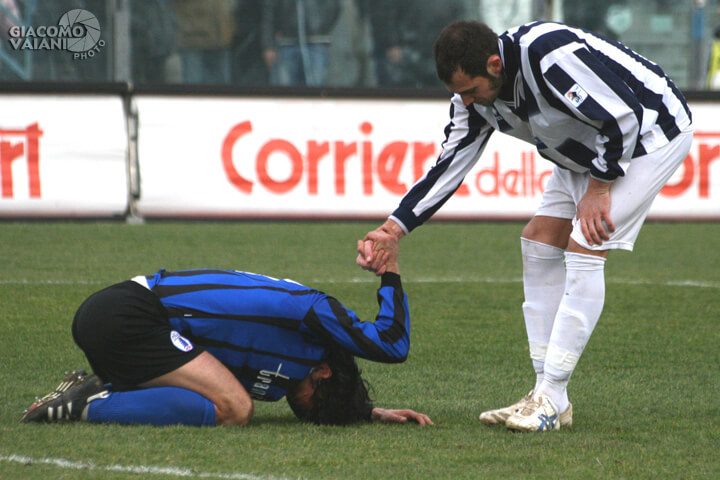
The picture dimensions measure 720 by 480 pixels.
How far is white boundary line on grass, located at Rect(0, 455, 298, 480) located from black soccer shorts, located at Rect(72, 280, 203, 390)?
→ 2.09ft

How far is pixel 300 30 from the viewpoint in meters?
14.4

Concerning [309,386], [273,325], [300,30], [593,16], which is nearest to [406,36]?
[300,30]

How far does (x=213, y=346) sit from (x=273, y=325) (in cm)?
26

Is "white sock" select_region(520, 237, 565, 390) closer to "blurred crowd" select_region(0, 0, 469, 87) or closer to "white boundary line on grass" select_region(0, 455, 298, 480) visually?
"white boundary line on grass" select_region(0, 455, 298, 480)

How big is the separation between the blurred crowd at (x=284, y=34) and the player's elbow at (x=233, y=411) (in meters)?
8.45

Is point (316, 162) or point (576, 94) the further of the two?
point (316, 162)

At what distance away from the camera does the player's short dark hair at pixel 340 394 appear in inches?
200

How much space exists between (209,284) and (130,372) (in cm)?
43

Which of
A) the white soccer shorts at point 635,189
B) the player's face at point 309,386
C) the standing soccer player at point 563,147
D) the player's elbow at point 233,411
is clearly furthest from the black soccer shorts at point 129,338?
the white soccer shorts at point 635,189

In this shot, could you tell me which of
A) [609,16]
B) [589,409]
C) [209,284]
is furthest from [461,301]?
[609,16]

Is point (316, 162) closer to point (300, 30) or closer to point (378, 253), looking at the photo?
point (300, 30)

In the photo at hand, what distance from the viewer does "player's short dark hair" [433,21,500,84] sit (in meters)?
4.82

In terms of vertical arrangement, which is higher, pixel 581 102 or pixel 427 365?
pixel 581 102

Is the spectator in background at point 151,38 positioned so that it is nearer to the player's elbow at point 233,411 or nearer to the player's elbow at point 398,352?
the player's elbow at point 233,411
